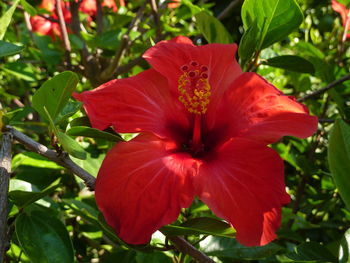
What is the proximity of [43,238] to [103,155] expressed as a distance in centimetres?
54

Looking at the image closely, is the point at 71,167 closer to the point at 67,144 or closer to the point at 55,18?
the point at 67,144

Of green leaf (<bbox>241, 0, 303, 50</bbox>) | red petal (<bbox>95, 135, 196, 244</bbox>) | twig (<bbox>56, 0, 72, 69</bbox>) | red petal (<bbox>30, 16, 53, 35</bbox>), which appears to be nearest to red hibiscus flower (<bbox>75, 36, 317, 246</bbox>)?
red petal (<bbox>95, 135, 196, 244</bbox>)

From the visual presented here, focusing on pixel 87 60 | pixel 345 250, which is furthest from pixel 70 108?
pixel 87 60

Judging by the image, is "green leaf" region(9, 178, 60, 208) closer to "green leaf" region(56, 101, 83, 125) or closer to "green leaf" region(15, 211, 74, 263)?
"green leaf" region(15, 211, 74, 263)

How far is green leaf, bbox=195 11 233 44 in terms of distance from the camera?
1.44 m

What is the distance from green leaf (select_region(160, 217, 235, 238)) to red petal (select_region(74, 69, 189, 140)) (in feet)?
0.80

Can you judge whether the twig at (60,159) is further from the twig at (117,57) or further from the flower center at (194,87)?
the twig at (117,57)

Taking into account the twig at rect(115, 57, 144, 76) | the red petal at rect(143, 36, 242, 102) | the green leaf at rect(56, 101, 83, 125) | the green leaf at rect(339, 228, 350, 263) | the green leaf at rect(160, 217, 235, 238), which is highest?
the red petal at rect(143, 36, 242, 102)

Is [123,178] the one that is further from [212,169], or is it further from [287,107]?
Answer: [287,107]

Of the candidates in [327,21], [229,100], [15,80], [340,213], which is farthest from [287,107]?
[327,21]

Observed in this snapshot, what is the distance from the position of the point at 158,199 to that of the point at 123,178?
9cm

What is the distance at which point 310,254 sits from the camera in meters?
1.11

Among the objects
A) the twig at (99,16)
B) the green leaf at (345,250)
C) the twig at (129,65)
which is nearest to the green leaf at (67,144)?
the green leaf at (345,250)

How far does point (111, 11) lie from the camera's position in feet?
8.03
